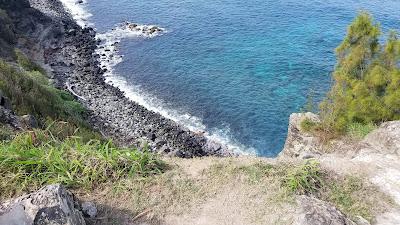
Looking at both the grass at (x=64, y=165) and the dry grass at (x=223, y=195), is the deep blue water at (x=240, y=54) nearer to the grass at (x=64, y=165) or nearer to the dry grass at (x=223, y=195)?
the dry grass at (x=223, y=195)

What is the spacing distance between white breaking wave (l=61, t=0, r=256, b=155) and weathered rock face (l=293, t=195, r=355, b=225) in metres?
34.6

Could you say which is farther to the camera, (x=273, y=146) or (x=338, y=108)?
(x=273, y=146)

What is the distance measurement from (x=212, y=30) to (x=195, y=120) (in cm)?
2663

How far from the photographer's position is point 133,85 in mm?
57375

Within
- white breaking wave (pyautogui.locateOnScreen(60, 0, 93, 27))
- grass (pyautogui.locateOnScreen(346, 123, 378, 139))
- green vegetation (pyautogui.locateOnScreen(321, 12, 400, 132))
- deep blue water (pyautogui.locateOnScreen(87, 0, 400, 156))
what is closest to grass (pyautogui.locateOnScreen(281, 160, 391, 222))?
grass (pyautogui.locateOnScreen(346, 123, 378, 139))

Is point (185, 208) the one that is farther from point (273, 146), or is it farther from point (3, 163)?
point (273, 146)

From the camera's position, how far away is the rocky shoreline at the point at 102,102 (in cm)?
4528

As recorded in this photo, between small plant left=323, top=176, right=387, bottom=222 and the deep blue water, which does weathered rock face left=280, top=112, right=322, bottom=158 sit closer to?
the deep blue water

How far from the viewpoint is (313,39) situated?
6706 centimetres

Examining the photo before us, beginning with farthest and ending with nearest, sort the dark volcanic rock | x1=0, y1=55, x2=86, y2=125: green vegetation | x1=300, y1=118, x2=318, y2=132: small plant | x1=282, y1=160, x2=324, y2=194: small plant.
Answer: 1. the dark volcanic rock
2. x1=300, y1=118, x2=318, y2=132: small plant
3. x1=0, y1=55, x2=86, y2=125: green vegetation
4. x1=282, y1=160, x2=324, y2=194: small plant

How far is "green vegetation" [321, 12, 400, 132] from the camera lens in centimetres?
2903

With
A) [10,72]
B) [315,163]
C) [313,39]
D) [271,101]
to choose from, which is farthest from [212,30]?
[315,163]

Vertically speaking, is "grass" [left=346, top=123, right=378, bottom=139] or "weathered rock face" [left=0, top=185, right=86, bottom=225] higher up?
"weathered rock face" [left=0, top=185, right=86, bottom=225]

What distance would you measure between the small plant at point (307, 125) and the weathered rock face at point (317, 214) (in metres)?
22.6
